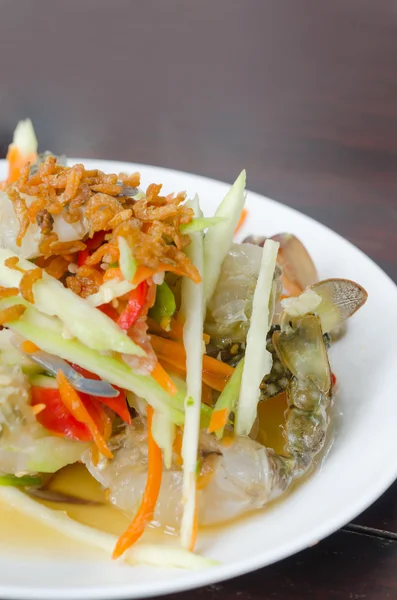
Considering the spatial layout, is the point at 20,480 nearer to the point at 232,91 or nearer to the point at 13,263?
the point at 13,263

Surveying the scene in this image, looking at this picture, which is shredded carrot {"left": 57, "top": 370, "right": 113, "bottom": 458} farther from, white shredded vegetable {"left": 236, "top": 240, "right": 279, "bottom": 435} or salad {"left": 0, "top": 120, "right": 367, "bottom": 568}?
white shredded vegetable {"left": 236, "top": 240, "right": 279, "bottom": 435}

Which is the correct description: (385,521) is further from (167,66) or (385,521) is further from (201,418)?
(167,66)

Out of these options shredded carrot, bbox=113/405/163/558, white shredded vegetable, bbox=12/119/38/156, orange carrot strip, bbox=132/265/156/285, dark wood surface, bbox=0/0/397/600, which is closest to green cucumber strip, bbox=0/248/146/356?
orange carrot strip, bbox=132/265/156/285

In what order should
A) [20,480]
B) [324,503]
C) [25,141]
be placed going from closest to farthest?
[324,503] → [20,480] → [25,141]

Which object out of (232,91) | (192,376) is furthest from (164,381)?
(232,91)

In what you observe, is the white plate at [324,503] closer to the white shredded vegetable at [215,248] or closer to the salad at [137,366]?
the salad at [137,366]
